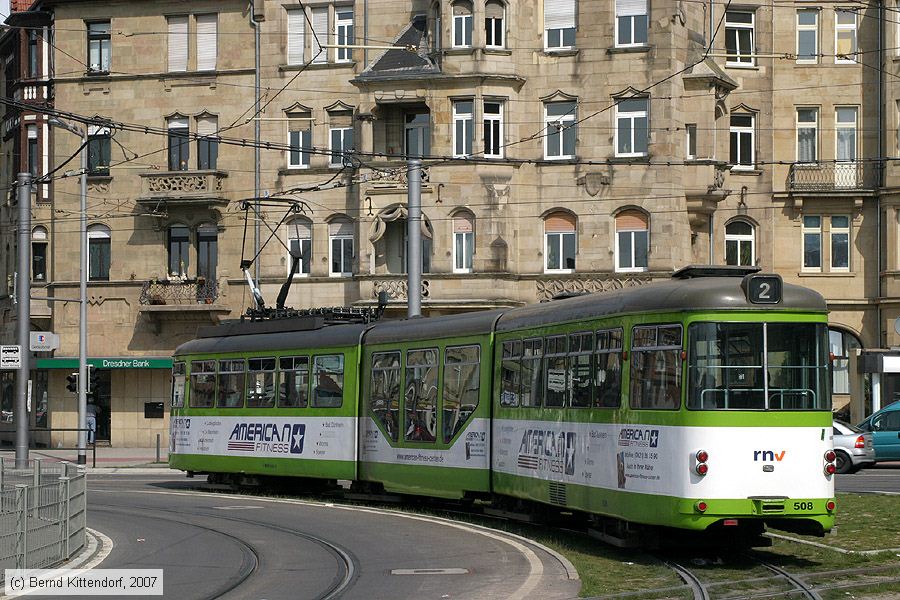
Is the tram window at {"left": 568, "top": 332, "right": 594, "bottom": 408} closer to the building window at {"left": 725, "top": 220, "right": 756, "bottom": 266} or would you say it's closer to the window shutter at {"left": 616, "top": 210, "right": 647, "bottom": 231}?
the window shutter at {"left": 616, "top": 210, "right": 647, "bottom": 231}

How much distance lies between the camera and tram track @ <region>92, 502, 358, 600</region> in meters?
15.3

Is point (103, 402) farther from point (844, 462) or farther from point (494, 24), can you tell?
point (844, 462)

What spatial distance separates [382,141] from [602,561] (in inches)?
1187

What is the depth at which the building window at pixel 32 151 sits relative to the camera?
51656 millimetres

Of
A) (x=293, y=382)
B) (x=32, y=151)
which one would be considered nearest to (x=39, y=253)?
(x=32, y=151)

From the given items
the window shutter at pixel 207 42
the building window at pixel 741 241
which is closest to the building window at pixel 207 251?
the window shutter at pixel 207 42

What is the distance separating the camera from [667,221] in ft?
147

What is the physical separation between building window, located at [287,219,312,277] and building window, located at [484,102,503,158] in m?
6.14

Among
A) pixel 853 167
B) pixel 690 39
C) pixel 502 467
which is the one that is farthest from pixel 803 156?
pixel 502 467

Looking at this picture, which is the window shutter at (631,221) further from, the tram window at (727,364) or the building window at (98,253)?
the tram window at (727,364)

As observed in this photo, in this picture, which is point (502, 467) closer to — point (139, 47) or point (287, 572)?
point (287, 572)

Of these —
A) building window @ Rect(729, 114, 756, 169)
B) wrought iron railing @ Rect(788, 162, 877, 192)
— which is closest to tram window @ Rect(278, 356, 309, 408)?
building window @ Rect(729, 114, 756, 169)

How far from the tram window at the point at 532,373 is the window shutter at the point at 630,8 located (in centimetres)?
2627

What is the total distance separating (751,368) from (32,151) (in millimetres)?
39759
